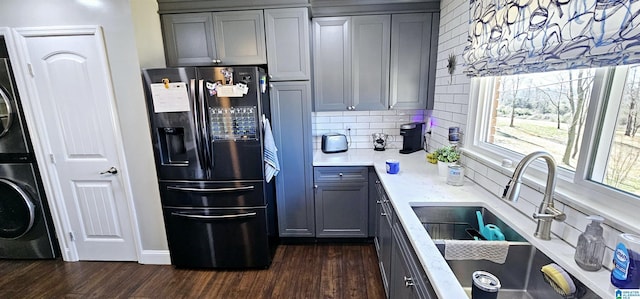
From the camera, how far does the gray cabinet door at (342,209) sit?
8.33 feet

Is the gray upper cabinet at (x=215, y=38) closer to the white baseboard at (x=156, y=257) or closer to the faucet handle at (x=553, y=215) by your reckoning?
the white baseboard at (x=156, y=257)

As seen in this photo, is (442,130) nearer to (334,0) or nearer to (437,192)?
(437,192)

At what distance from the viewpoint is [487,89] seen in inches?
69.2

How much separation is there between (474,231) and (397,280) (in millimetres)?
512

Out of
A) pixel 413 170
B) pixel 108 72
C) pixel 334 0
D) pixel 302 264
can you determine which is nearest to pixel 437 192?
pixel 413 170

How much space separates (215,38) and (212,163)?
1101 mm

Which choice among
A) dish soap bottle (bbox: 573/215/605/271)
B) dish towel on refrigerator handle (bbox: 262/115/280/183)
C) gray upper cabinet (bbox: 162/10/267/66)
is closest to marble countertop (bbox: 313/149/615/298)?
dish soap bottle (bbox: 573/215/605/271)

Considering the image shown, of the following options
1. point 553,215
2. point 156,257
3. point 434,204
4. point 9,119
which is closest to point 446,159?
point 434,204

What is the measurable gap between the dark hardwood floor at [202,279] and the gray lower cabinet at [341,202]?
0.21m

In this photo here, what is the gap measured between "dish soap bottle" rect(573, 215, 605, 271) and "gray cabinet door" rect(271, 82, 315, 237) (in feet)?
6.16

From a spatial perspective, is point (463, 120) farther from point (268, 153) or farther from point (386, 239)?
point (268, 153)

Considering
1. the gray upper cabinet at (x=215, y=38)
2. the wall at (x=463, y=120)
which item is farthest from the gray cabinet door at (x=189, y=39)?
the wall at (x=463, y=120)

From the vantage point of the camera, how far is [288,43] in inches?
90.0

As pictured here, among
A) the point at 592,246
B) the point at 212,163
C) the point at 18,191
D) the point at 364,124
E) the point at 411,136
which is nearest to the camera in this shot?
the point at 592,246
